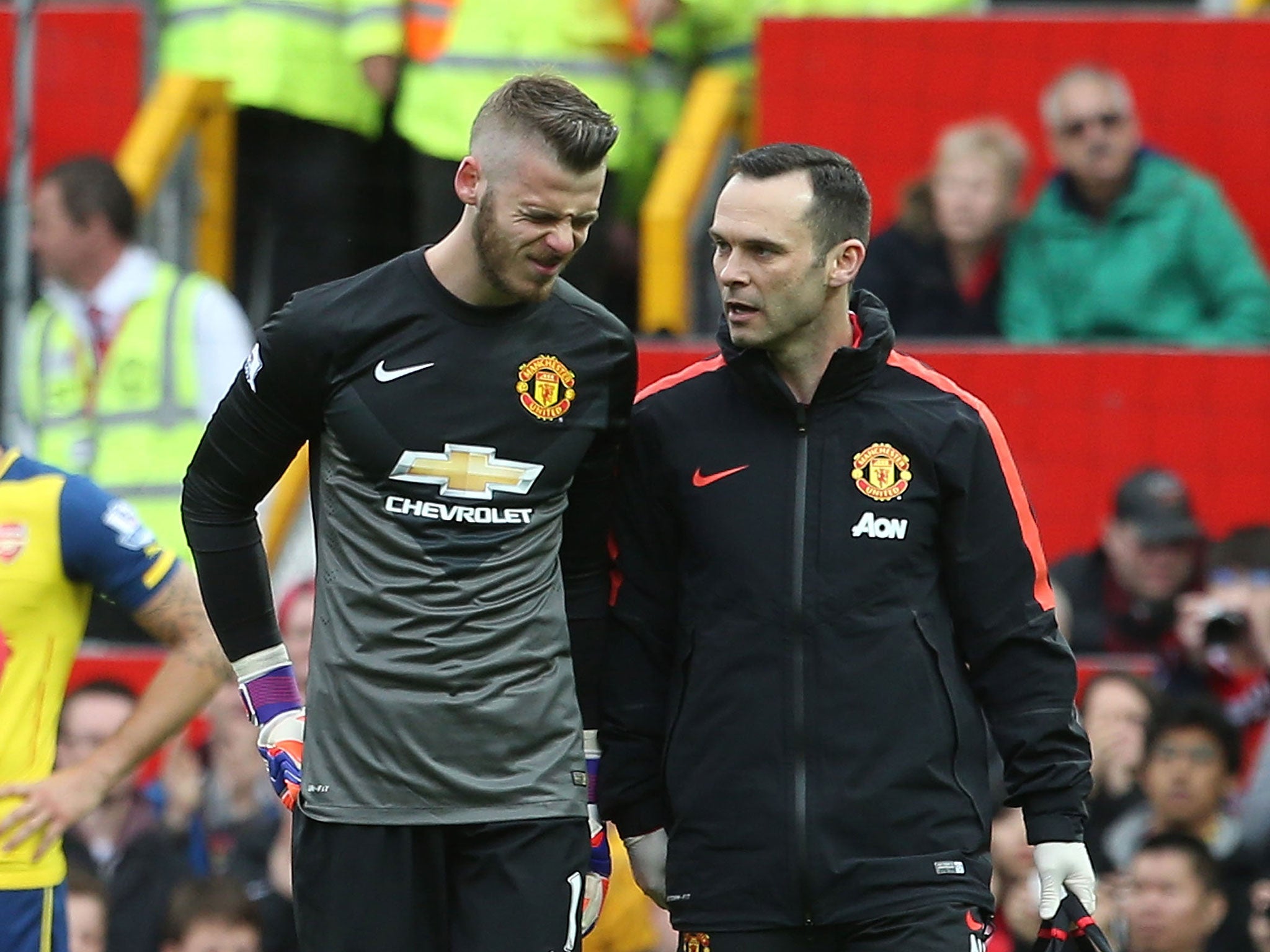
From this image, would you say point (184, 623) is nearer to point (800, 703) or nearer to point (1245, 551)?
point (800, 703)

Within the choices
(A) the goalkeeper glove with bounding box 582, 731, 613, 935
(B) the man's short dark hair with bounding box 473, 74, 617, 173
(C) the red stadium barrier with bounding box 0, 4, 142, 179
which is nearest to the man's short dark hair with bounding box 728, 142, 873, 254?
(B) the man's short dark hair with bounding box 473, 74, 617, 173

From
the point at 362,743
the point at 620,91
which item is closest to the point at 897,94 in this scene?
the point at 620,91

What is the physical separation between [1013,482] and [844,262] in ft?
1.78

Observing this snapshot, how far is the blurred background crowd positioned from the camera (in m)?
7.07

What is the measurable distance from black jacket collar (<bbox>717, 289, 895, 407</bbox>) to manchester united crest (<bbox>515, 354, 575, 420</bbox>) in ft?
1.17

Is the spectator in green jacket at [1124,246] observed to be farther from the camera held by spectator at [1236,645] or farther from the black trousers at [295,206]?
the black trousers at [295,206]

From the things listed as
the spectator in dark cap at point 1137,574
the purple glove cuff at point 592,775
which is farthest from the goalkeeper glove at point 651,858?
the spectator in dark cap at point 1137,574

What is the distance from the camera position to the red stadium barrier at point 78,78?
9273mm

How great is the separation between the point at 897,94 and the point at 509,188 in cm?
436

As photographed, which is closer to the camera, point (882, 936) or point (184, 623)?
point (882, 936)

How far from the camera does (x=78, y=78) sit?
9.38 metres

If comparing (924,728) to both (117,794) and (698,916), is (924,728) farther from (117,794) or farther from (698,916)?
(117,794)

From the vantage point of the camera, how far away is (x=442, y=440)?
14.9 feet

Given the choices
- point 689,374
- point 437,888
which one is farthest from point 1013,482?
point 437,888
